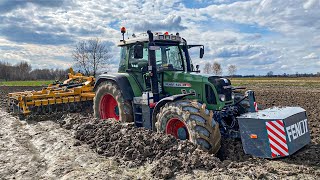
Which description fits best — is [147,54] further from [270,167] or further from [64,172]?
[270,167]

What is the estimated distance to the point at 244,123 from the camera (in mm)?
6309

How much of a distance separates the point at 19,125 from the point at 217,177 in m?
8.55

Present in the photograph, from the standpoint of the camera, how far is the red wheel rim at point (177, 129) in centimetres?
684

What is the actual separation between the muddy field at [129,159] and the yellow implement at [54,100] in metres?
3.37

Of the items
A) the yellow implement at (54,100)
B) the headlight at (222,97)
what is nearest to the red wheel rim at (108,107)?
the yellow implement at (54,100)

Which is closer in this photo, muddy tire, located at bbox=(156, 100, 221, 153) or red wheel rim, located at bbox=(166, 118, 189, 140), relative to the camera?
muddy tire, located at bbox=(156, 100, 221, 153)

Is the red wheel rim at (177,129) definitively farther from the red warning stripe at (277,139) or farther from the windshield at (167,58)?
the windshield at (167,58)

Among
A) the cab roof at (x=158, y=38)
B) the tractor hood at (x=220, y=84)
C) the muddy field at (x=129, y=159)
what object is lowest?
the muddy field at (x=129, y=159)

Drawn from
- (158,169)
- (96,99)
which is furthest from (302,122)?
(96,99)

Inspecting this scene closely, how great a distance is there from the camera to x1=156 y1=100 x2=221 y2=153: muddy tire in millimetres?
6219

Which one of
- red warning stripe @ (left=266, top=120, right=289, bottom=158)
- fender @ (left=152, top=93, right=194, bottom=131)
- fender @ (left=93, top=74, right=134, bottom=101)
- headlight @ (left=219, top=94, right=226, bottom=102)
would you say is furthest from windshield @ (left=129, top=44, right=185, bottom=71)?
red warning stripe @ (left=266, top=120, right=289, bottom=158)

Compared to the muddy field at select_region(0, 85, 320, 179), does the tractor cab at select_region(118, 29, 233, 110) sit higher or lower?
higher

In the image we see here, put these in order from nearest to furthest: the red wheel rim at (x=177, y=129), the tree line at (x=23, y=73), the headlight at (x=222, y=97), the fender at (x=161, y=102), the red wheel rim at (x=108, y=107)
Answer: the red wheel rim at (x=177, y=129), the fender at (x=161, y=102), the headlight at (x=222, y=97), the red wheel rim at (x=108, y=107), the tree line at (x=23, y=73)

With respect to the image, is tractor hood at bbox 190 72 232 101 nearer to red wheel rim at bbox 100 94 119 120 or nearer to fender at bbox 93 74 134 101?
fender at bbox 93 74 134 101
